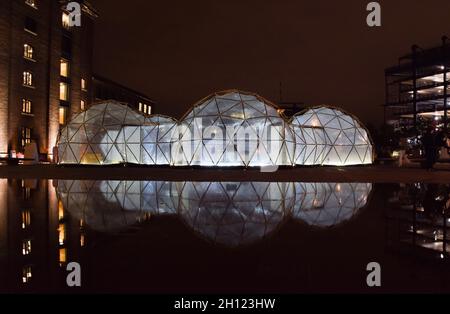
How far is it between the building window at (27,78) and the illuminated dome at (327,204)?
39444 millimetres

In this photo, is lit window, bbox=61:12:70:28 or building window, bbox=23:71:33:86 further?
lit window, bbox=61:12:70:28

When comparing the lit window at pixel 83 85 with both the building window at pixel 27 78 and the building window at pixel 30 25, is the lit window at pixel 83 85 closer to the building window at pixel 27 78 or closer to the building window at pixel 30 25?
the building window at pixel 27 78

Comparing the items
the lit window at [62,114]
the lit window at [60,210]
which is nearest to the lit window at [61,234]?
the lit window at [60,210]

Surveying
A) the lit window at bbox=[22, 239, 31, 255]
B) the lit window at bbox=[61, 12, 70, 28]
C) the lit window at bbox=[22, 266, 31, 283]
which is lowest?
the lit window at bbox=[22, 266, 31, 283]

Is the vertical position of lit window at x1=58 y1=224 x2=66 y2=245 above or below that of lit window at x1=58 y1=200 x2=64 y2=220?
below

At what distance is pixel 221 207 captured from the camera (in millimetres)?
11609

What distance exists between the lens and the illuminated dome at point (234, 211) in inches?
322

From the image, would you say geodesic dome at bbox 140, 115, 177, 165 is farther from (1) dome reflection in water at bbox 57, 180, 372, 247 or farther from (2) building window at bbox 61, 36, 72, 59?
(2) building window at bbox 61, 36, 72, 59

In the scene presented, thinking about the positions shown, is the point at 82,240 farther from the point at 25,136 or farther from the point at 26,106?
the point at 26,106

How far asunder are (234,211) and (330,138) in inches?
1203

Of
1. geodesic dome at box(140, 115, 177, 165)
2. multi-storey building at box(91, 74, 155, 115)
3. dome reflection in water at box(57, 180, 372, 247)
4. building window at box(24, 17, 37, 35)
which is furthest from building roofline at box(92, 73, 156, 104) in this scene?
dome reflection in water at box(57, 180, 372, 247)

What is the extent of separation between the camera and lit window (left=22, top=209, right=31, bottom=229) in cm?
893

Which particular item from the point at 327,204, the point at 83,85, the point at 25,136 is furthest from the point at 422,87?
the point at 327,204
